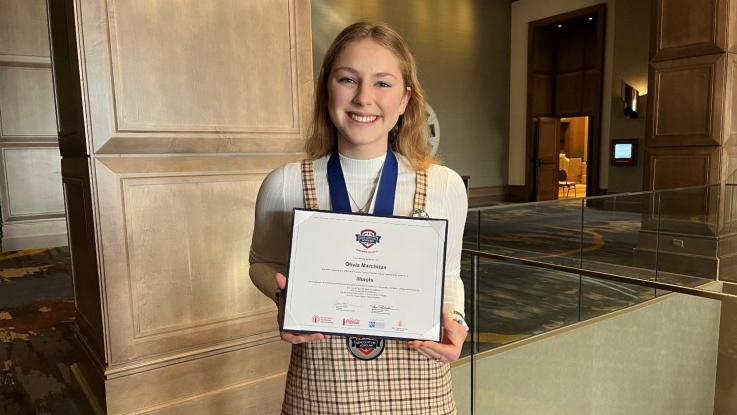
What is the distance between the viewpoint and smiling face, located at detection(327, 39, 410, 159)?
3.59ft

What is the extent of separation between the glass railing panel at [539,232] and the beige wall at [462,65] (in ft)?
19.9

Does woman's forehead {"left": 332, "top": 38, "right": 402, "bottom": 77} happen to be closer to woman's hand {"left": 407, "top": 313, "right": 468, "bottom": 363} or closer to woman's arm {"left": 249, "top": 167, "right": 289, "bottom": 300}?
woman's arm {"left": 249, "top": 167, "right": 289, "bottom": 300}

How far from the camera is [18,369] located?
9.96 feet

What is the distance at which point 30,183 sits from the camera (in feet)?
22.9

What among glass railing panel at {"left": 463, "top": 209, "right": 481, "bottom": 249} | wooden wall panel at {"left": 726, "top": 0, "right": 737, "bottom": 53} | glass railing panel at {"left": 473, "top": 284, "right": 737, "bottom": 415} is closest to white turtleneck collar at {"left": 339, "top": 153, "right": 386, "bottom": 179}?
glass railing panel at {"left": 473, "top": 284, "right": 737, "bottom": 415}

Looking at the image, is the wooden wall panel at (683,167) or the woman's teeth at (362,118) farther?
the wooden wall panel at (683,167)

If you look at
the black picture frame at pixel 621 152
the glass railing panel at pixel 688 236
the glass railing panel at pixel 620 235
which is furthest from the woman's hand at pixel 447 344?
the black picture frame at pixel 621 152

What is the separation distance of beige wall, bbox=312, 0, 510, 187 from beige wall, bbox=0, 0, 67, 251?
537cm

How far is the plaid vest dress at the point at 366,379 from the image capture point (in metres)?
1.11

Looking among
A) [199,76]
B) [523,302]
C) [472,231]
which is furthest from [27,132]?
[523,302]

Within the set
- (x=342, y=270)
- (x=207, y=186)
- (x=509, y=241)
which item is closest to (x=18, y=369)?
(x=207, y=186)

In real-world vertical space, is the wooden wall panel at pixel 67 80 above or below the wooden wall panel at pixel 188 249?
above

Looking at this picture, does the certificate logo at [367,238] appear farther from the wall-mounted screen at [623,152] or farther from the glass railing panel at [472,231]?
the wall-mounted screen at [623,152]

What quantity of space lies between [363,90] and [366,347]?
1.79 feet
